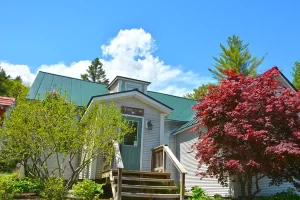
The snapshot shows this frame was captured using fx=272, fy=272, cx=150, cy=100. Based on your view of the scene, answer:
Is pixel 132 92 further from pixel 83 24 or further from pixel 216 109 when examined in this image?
pixel 216 109

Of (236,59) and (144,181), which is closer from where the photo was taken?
(144,181)

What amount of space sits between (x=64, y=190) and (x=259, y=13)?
8.97 meters

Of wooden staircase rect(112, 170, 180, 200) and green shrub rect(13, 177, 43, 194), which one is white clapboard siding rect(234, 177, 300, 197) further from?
green shrub rect(13, 177, 43, 194)

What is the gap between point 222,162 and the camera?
8.20 metres

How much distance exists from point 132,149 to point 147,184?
2.26 metres

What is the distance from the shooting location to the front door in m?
11.1

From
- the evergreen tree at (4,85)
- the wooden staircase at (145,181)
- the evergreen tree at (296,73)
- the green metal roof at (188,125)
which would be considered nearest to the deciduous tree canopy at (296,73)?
the evergreen tree at (296,73)

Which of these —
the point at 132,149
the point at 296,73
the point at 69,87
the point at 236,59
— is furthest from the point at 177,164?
the point at 296,73

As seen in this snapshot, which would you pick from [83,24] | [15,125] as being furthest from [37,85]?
[15,125]

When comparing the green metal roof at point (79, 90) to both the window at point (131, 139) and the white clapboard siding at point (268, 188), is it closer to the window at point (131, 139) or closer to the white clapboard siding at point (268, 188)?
the window at point (131, 139)

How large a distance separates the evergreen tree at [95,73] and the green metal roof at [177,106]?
22657mm

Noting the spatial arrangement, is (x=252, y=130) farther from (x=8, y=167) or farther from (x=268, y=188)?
(x=8, y=167)

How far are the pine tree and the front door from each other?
15.0 m

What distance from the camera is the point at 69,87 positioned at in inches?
584
